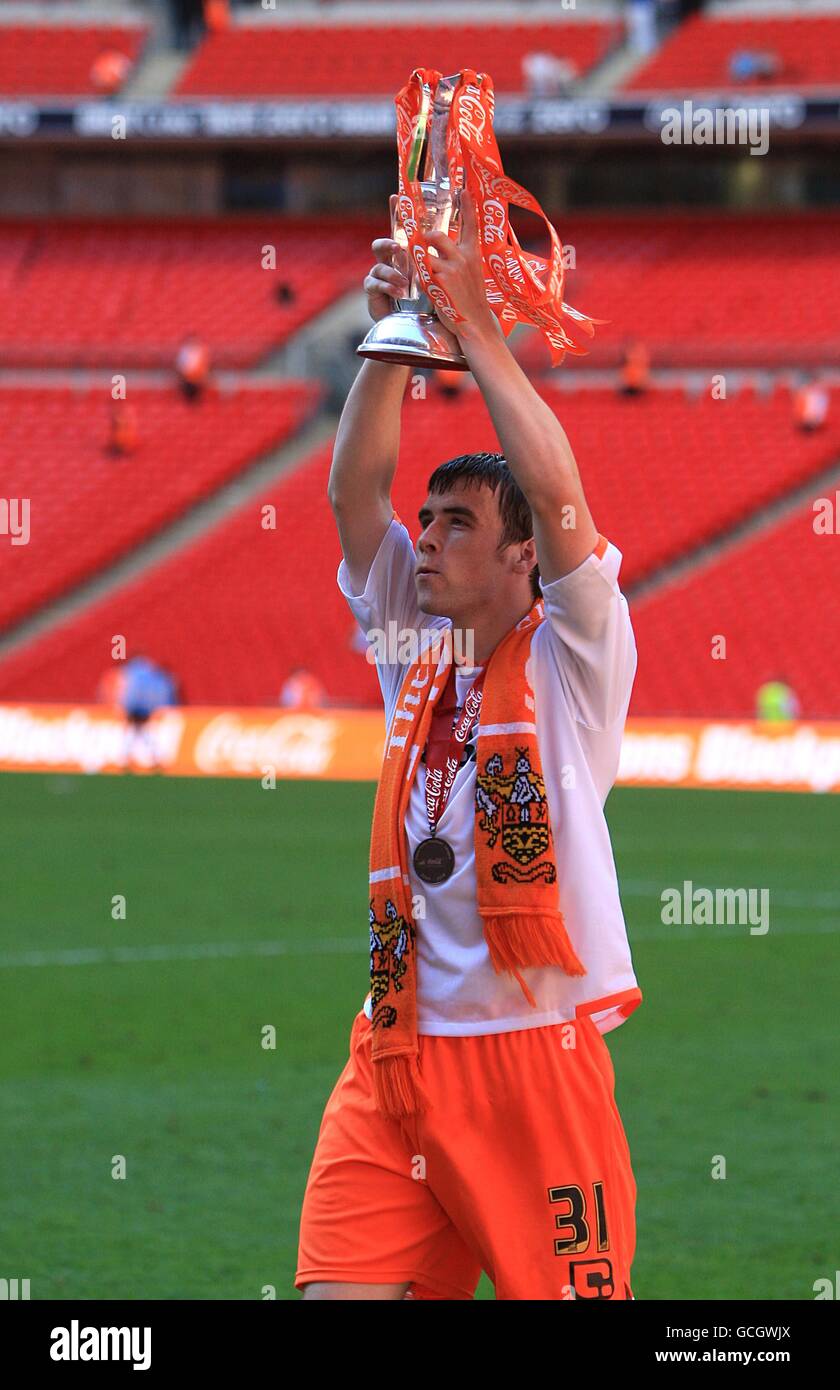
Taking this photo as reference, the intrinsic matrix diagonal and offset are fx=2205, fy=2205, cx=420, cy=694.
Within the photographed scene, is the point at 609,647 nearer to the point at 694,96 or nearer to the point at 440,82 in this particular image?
the point at 440,82

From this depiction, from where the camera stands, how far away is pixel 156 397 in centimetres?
3456

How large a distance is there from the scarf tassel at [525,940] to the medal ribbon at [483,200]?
38.2 inches

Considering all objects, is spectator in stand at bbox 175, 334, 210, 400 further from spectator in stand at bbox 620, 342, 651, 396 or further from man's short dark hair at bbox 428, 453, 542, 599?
man's short dark hair at bbox 428, 453, 542, 599

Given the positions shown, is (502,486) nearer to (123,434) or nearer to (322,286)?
(123,434)

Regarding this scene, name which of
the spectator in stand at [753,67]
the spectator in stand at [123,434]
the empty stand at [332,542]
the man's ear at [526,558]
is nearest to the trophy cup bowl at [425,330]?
the man's ear at [526,558]

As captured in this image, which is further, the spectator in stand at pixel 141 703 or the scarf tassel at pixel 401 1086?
the spectator in stand at pixel 141 703

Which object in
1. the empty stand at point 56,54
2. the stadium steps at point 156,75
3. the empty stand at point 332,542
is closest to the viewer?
the empty stand at point 332,542

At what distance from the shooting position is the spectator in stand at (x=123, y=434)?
33.8 meters

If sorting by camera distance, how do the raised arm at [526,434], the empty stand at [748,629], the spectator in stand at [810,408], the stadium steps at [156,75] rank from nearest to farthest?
the raised arm at [526,434] < the empty stand at [748,629] < the spectator in stand at [810,408] < the stadium steps at [156,75]

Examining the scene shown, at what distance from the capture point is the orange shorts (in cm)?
361

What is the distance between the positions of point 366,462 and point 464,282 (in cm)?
57

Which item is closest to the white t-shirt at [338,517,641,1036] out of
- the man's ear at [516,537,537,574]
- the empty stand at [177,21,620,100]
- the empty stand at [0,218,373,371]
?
the man's ear at [516,537,537,574]

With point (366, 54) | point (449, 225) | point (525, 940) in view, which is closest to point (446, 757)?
point (525, 940)

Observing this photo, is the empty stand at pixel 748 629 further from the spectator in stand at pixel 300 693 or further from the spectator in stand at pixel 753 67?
the spectator in stand at pixel 753 67
